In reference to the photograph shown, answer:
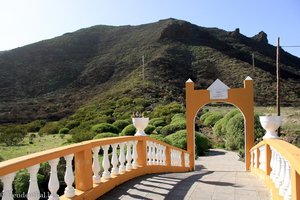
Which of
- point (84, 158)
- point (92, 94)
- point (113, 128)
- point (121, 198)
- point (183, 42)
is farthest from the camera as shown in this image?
point (183, 42)

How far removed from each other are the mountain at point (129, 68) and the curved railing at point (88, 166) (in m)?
32.8

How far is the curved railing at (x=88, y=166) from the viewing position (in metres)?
3.34

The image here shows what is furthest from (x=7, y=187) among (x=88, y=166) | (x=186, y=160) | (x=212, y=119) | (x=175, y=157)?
(x=212, y=119)

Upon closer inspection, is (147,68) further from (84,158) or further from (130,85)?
(84,158)

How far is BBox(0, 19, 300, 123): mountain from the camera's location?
4522cm

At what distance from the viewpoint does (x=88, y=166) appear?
4.79 meters

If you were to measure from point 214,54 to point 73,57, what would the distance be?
2800cm

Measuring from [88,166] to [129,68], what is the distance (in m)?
52.9

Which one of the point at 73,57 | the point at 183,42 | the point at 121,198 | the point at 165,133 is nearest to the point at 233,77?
the point at 183,42

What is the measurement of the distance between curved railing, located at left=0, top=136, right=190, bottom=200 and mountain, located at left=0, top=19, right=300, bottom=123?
32.8 meters

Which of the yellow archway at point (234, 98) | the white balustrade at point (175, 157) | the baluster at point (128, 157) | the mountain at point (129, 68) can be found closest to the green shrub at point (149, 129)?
the yellow archway at point (234, 98)

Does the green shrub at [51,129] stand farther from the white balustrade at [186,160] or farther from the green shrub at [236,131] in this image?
the white balustrade at [186,160]

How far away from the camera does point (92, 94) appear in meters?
51.0

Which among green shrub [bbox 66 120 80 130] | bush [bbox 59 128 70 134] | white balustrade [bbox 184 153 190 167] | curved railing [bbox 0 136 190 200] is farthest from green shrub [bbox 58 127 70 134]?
curved railing [bbox 0 136 190 200]
